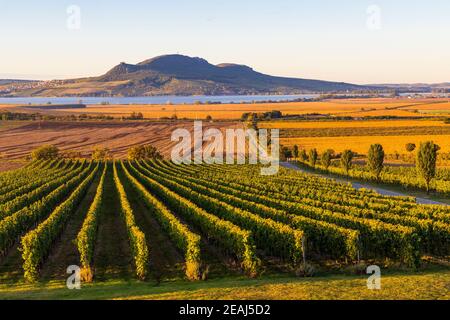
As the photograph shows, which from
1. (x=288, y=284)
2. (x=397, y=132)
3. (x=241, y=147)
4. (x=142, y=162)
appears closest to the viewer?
(x=288, y=284)

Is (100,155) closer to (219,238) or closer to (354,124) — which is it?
(354,124)

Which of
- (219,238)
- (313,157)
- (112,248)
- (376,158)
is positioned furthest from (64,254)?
(313,157)

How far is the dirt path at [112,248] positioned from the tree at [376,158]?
32613 millimetres

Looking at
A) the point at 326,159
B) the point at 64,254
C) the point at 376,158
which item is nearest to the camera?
the point at 64,254

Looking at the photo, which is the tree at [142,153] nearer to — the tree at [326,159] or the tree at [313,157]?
the tree at [313,157]

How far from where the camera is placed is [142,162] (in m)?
97.9

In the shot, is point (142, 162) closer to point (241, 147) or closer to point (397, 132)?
point (241, 147)

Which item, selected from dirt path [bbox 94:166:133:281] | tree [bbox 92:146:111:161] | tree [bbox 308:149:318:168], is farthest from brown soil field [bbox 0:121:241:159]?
dirt path [bbox 94:166:133:281]

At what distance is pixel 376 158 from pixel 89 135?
106m

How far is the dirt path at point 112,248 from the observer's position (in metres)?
26.1

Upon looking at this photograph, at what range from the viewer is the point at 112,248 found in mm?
31469
